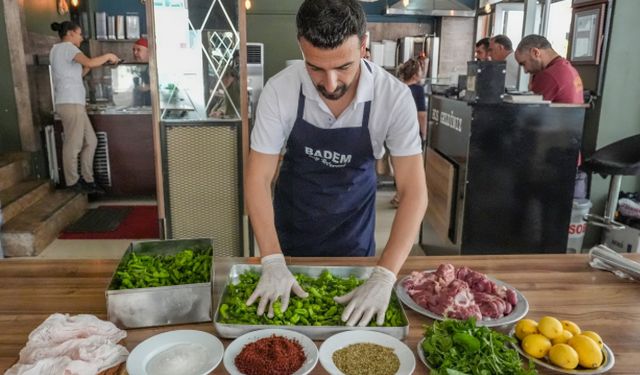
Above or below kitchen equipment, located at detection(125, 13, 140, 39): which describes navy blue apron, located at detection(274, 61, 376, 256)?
below

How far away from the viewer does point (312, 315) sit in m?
1.30

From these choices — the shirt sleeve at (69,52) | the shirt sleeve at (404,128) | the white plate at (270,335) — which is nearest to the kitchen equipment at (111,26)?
the shirt sleeve at (69,52)

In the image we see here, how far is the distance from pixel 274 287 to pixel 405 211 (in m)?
0.54

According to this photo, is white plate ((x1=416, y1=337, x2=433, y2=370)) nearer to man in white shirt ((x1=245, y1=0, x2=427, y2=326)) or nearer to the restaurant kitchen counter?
man in white shirt ((x1=245, y1=0, x2=427, y2=326))

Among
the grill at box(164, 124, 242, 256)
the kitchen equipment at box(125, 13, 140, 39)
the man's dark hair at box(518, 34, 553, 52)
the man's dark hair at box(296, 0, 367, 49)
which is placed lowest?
the grill at box(164, 124, 242, 256)

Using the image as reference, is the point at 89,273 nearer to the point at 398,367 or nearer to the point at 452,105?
the point at 398,367

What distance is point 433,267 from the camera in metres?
1.71

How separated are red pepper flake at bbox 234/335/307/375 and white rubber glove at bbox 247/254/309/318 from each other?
0.14m

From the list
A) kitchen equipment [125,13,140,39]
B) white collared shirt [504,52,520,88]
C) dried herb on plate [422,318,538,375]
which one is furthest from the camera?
kitchen equipment [125,13,140,39]

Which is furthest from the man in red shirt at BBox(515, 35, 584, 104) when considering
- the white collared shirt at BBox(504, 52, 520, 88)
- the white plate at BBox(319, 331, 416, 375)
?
the white plate at BBox(319, 331, 416, 375)

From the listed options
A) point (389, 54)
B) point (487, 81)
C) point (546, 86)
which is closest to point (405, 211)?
point (487, 81)

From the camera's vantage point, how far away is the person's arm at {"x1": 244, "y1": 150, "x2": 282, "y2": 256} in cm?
169

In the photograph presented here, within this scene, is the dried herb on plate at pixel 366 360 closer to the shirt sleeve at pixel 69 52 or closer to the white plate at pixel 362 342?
the white plate at pixel 362 342

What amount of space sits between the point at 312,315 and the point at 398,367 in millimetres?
274
